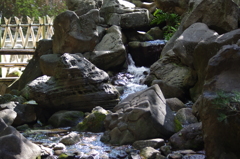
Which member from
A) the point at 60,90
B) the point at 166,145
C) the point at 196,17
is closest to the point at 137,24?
the point at 196,17

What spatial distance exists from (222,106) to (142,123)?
1.42 m

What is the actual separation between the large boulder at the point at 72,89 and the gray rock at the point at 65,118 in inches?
8.9

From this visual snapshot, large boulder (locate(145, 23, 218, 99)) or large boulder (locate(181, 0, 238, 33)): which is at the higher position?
large boulder (locate(181, 0, 238, 33))

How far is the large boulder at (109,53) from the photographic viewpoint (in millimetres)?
9367

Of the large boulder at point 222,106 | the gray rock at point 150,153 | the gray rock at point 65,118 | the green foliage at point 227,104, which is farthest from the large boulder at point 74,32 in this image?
the green foliage at point 227,104

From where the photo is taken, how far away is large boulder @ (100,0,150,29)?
38.5 feet

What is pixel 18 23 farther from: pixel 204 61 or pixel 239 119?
pixel 239 119

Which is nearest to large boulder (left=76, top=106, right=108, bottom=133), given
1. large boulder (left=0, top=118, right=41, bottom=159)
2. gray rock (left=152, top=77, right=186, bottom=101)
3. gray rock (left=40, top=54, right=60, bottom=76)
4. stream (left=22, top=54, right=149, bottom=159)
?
stream (left=22, top=54, right=149, bottom=159)

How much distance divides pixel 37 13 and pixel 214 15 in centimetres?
1547

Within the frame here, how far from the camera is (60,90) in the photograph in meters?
6.20

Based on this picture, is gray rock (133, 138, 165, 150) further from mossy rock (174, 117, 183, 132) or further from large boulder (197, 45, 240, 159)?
large boulder (197, 45, 240, 159)

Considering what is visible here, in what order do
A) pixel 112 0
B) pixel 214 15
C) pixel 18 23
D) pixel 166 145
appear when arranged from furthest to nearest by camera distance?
pixel 18 23, pixel 112 0, pixel 214 15, pixel 166 145

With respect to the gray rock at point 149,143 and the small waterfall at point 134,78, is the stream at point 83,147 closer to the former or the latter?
the gray rock at point 149,143

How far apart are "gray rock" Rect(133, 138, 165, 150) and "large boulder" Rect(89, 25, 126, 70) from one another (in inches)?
204
